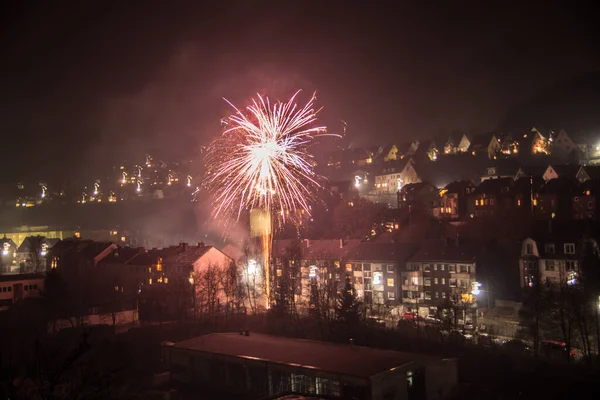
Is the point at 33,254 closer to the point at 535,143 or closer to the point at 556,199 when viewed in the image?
the point at 556,199

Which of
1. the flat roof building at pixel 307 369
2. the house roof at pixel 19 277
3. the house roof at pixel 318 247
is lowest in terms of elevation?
the flat roof building at pixel 307 369

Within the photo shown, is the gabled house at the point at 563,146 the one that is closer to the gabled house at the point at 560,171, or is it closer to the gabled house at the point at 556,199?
the gabled house at the point at 560,171

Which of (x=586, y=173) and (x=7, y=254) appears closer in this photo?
(x=586, y=173)

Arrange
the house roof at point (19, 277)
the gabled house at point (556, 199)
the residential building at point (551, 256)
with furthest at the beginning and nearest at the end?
the gabled house at point (556, 199) < the house roof at point (19, 277) < the residential building at point (551, 256)

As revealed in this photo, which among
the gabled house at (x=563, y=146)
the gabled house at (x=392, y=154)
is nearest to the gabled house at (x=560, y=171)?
the gabled house at (x=563, y=146)

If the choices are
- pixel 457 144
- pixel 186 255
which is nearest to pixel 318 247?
pixel 186 255

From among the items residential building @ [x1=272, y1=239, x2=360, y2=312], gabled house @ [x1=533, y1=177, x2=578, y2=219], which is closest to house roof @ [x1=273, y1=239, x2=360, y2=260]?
residential building @ [x1=272, y1=239, x2=360, y2=312]
